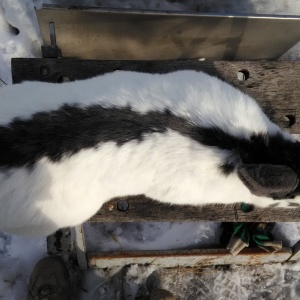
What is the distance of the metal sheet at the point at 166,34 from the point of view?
247cm

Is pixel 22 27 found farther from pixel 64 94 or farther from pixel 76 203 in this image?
pixel 76 203

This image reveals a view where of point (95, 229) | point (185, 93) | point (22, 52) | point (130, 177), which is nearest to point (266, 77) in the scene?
point (185, 93)

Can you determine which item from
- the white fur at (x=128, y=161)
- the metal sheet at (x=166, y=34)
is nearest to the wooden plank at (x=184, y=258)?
the white fur at (x=128, y=161)

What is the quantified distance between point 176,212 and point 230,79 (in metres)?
0.91

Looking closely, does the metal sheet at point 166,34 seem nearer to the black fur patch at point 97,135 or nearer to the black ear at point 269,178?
the black fur patch at point 97,135

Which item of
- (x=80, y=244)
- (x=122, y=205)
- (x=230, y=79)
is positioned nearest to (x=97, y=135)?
(x=122, y=205)

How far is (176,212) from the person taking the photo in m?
2.21

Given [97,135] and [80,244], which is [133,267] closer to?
[80,244]

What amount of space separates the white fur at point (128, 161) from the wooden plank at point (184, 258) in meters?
0.91

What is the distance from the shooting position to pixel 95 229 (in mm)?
2939

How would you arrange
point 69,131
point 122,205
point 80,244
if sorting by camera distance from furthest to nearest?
1. point 80,244
2. point 122,205
3. point 69,131

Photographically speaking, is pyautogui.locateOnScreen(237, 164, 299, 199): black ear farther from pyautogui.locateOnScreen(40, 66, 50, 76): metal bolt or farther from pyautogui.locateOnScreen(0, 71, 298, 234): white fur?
pyautogui.locateOnScreen(40, 66, 50, 76): metal bolt

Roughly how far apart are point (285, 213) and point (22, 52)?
242cm

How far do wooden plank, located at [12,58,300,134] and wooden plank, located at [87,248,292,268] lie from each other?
112 centimetres
